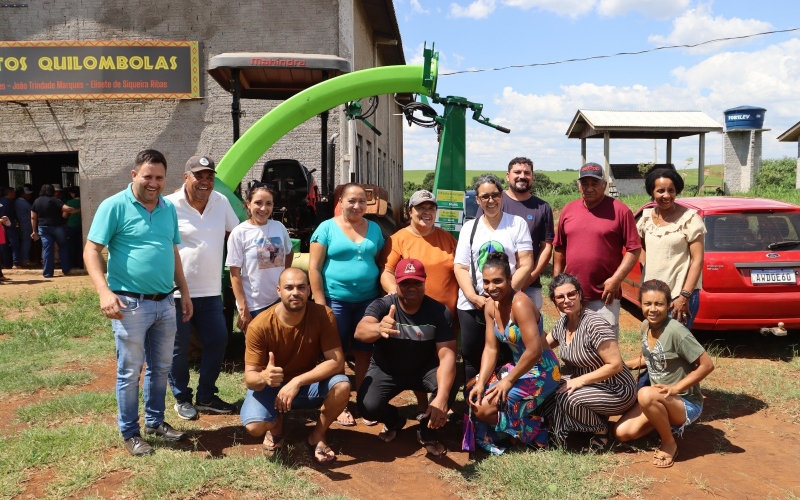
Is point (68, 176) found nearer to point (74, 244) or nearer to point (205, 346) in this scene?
point (74, 244)

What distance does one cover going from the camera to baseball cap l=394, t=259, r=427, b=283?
3764 millimetres

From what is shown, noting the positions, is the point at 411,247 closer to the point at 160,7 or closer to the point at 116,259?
the point at 116,259

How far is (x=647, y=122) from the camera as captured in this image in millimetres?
23672

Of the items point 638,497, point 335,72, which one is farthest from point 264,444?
point 335,72

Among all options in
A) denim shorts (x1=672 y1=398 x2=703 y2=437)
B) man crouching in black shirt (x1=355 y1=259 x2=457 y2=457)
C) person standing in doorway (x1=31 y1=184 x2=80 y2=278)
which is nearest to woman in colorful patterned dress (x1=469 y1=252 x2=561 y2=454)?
man crouching in black shirt (x1=355 y1=259 x2=457 y2=457)

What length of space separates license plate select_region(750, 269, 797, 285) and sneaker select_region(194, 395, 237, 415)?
4811 millimetres

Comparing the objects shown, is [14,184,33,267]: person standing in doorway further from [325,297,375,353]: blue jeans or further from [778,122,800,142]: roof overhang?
[778,122,800,142]: roof overhang

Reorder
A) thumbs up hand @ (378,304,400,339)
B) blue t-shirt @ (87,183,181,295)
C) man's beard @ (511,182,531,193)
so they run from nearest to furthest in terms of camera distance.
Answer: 1. blue t-shirt @ (87,183,181,295)
2. thumbs up hand @ (378,304,400,339)
3. man's beard @ (511,182,531,193)

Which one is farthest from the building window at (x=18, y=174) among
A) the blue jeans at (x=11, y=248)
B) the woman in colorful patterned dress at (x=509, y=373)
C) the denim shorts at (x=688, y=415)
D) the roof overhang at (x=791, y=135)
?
the roof overhang at (x=791, y=135)

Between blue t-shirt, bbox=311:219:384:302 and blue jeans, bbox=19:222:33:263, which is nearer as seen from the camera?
blue t-shirt, bbox=311:219:384:302

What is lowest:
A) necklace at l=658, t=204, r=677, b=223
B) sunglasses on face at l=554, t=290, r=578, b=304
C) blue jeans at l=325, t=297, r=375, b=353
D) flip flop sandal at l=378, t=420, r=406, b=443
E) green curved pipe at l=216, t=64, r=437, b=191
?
flip flop sandal at l=378, t=420, r=406, b=443

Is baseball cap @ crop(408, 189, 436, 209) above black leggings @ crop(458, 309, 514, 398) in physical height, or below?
above

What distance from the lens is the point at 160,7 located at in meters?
11.8

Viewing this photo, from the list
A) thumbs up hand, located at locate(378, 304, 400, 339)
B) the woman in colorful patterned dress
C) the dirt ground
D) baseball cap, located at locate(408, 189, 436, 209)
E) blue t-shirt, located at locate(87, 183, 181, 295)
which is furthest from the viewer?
baseball cap, located at locate(408, 189, 436, 209)
